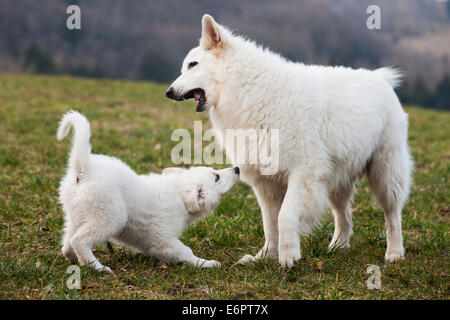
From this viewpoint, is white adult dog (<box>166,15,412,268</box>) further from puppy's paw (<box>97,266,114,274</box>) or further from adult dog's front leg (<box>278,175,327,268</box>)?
puppy's paw (<box>97,266,114,274</box>)

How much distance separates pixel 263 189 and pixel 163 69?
1438 inches

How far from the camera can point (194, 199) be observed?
4.04 m

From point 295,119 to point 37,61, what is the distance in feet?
136

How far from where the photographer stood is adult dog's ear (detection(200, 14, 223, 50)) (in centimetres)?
394

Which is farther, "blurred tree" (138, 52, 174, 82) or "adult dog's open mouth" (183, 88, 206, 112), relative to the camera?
"blurred tree" (138, 52, 174, 82)

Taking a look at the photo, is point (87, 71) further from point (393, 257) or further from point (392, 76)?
point (393, 257)

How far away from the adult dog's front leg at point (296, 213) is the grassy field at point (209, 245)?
144mm

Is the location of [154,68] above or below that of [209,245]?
above

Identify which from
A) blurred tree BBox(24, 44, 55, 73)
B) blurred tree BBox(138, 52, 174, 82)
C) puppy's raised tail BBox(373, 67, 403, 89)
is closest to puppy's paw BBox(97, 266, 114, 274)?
puppy's raised tail BBox(373, 67, 403, 89)

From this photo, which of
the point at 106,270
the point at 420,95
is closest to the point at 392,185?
the point at 106,270

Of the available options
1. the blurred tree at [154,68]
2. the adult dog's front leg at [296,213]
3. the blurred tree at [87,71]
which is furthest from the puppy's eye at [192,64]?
the blurred tree at [154,68]

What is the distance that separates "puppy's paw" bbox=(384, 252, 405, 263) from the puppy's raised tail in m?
1.67

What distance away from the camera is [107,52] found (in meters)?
64.4
